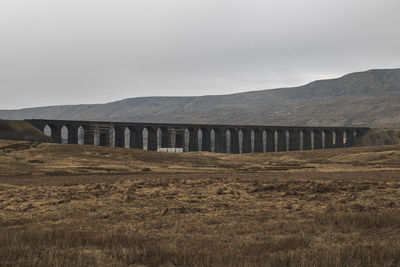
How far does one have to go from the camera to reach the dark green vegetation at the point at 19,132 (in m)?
81.0

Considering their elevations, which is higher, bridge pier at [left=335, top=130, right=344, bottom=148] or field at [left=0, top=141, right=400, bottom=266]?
field at [left=0, top=141, right=400, bottom=266]

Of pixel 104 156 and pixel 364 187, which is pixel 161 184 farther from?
pixel 104 156

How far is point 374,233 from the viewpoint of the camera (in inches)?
484

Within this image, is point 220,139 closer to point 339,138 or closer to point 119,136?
point 119,136

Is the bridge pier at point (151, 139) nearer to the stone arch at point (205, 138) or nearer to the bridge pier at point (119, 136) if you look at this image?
the bridge pier at point (119, 136)

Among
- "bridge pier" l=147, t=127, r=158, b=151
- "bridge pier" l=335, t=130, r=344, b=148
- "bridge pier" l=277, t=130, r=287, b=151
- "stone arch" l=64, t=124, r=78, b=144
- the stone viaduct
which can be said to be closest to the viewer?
"stone arch" l=64, t=124, r=78, b=144

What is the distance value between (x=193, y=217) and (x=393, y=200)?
1045 cm

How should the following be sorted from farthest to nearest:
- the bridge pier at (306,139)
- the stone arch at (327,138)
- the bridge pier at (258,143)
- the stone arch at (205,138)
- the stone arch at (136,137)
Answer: the stone arch at (327,138) < the bridge pier at (306,139) < the bridge pier at (258,143) < the stone arch at (205,138) < the stone arch at (136,137)

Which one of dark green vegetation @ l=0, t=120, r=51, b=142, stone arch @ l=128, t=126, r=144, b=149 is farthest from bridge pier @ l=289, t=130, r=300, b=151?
dark green vegetation @ l=0, t=120, r=51, b=142

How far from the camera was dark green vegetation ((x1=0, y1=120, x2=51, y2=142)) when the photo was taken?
81000mm

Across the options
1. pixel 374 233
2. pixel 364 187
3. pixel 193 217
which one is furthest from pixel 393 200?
pixel 193 217

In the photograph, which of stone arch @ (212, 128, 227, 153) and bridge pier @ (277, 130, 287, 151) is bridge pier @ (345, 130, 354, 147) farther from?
stone arch @ (212, 128, 227, 153)

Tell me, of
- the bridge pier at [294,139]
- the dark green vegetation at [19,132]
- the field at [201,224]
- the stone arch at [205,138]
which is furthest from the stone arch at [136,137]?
the field at [201,224]

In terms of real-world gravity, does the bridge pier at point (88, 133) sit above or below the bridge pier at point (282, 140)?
above
